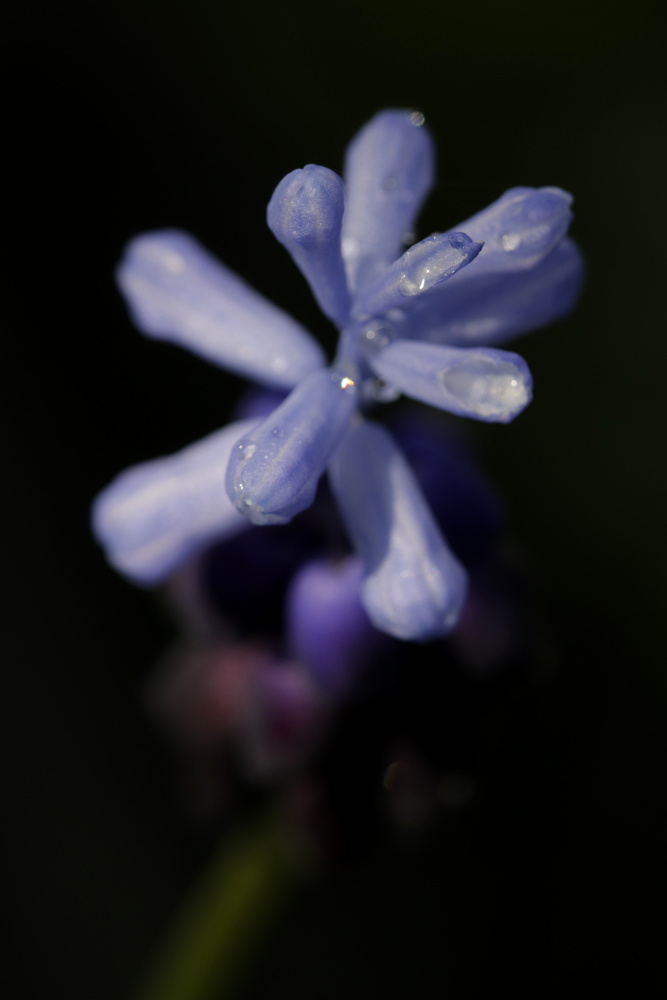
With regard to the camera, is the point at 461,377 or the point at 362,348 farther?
the point at 362,348

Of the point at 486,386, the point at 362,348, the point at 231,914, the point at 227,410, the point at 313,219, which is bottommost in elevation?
the point at 231,914

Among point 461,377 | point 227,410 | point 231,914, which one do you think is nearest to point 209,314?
point 461,377

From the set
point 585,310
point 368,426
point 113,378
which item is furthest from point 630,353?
point 368,426

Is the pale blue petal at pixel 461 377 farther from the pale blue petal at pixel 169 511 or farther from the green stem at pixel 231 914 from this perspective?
the green stem at pixel 231 914

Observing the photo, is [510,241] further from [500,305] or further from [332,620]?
[332,620]

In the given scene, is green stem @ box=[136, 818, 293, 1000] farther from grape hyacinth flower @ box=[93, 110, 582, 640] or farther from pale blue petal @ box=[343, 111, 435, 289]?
pale blue petal @ box=[343, 111, 435, 289]

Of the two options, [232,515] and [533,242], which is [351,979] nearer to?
[232,515]
